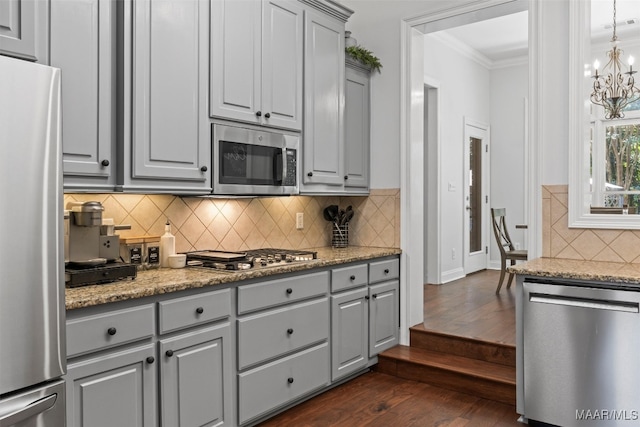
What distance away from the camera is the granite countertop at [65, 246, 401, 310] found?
1.98 m

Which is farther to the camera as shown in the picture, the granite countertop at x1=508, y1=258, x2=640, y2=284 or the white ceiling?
the white ceiling

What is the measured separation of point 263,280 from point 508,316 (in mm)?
2639

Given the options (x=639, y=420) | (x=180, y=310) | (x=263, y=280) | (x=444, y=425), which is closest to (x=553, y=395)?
(x=639, y=420)

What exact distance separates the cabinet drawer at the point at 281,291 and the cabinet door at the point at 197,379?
0.61ft

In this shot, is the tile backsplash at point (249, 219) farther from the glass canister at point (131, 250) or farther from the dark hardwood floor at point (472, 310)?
the dark hardwood floor at point (472, 310)

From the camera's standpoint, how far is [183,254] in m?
2.87

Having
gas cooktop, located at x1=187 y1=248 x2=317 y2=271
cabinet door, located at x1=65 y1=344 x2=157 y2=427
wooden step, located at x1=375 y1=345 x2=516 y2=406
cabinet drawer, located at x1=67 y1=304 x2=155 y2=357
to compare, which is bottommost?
wooden step, located at x1=375 y1=345 x2=516 y2=406

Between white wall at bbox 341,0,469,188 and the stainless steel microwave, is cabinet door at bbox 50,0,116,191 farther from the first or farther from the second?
white wall at bbox 341,0,469,188

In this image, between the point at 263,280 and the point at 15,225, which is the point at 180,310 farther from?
the point at 15,225

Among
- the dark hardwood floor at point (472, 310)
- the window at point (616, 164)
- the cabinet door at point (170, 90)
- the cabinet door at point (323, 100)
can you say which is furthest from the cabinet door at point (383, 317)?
the cabinet door at point (170, 90)

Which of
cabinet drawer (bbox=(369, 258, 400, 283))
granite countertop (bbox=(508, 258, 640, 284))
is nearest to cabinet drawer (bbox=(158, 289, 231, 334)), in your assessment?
cabinet drawer (bbox=(369, 258, 400, 283))

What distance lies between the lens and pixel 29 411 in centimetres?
162

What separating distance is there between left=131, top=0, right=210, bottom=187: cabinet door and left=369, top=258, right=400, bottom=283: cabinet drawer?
4.91ft

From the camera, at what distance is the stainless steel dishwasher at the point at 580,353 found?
246 centimetres
